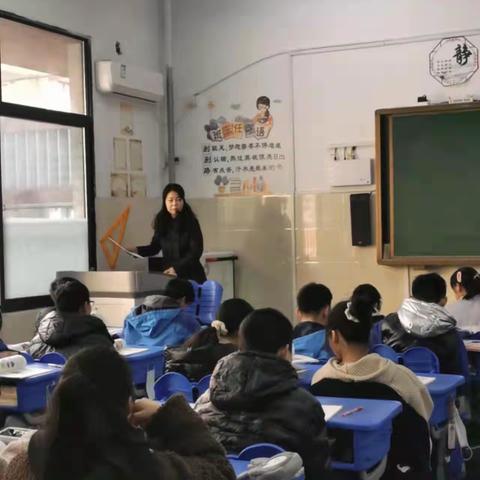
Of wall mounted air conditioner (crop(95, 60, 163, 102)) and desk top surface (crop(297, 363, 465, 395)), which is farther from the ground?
wall mounted air conditioner (crop(95, 60, 163, 102))

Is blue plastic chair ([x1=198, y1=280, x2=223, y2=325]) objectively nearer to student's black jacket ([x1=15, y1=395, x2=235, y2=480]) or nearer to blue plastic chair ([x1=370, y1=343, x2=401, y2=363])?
blue plastic chair ([x1=370, y1=343, x2=401, y2=363])

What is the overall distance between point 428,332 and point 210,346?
4.11 feet

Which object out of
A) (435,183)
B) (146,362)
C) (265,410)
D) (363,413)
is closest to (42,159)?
(146,362)

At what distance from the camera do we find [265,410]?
2205 mm

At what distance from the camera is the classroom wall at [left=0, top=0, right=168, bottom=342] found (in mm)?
6180

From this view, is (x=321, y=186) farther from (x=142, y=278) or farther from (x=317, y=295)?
(x=317, y=295)

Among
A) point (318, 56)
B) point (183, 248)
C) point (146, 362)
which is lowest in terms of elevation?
point (146, 362)

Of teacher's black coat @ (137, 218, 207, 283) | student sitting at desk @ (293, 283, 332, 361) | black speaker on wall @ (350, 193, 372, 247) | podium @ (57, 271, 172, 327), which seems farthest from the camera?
black speaker on wall @ (350, 193, 372, 247)

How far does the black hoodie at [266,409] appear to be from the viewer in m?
2.18

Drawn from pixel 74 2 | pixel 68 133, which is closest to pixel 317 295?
pixel 68 133

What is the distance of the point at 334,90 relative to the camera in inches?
271

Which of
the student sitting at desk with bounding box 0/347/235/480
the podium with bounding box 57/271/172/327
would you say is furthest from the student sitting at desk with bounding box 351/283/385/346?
the student sitting at desk with bounding box 0/347/235/480

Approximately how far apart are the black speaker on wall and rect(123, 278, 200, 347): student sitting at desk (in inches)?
102

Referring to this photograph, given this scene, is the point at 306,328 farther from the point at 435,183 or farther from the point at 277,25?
the point at 277,25
